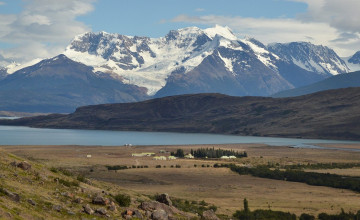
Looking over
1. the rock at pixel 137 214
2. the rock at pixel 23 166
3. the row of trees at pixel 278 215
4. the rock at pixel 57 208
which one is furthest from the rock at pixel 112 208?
the row of trees at pixel 278 215

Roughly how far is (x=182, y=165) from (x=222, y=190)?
47.1 metres

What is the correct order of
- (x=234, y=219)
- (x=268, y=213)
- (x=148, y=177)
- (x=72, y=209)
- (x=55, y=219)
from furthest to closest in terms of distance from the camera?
(x=148, y=177)
(x=268, y=213)
(x=234, y=219)
(x=72, y=209)
(x=55, y=219)

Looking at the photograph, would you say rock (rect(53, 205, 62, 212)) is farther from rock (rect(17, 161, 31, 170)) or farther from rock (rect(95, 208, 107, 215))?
rock (rect(17, 161, 31, 170))

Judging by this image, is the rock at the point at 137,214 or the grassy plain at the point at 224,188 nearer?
the rock at the point at 137,214

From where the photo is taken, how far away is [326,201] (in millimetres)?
78625

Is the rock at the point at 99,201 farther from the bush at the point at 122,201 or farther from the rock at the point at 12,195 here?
the rock at the point at 12,195

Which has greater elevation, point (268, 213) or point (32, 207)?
point (32, 207)

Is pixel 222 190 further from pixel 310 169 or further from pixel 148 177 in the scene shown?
pixel 310 169

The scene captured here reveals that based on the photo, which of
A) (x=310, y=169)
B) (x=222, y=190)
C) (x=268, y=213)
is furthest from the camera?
(x=310, y=169)

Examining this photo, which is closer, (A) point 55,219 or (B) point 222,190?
(A) point 55,219

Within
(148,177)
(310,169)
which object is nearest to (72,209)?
(148,177)

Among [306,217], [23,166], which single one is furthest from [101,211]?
[306,217]

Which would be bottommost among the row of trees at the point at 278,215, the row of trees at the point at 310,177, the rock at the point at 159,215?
the row of trees at the point at 278,215

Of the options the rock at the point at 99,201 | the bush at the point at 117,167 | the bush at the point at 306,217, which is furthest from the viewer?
the bush at the point at 117,167
